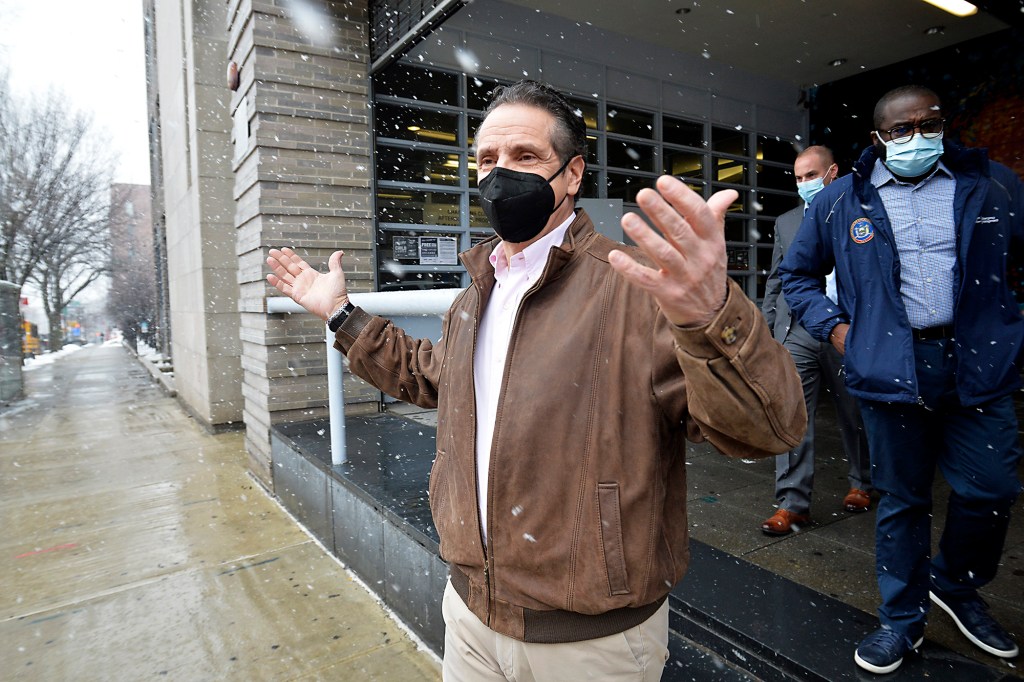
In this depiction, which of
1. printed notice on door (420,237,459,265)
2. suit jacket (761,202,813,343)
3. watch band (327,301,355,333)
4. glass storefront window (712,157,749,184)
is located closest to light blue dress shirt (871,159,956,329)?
suit jacket (761,202,813,343)

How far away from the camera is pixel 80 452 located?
758 centimetres

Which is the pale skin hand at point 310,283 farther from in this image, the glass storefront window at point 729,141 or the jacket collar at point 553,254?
the glass storefront window at point 729,141

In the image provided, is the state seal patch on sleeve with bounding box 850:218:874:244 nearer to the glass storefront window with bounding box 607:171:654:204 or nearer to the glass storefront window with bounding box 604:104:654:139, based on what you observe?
the glass storefront window with bounding box 607:171:654:204

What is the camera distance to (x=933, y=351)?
2146 millimetres

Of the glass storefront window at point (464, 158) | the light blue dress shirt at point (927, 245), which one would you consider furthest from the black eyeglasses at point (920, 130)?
the glass storefront window at point (464, 158)

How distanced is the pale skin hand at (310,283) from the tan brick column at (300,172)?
3.51 m

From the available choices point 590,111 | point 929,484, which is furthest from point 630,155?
point 929,484

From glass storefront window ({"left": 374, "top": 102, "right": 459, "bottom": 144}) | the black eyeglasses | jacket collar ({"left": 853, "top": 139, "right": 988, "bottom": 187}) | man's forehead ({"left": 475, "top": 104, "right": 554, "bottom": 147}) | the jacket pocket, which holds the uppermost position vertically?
glass storefront window ({"left": 374, "top": 102, "right": 459, "bottom": 144})

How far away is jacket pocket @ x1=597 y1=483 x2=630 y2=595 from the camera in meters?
1.28

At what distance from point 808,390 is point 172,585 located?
395 cm

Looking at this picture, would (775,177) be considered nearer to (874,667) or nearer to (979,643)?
(979,643)

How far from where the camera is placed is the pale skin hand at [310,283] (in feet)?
6.39

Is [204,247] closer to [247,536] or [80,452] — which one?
[80,452]

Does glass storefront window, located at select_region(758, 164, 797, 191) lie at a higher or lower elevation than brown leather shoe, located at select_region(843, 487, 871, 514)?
higher
